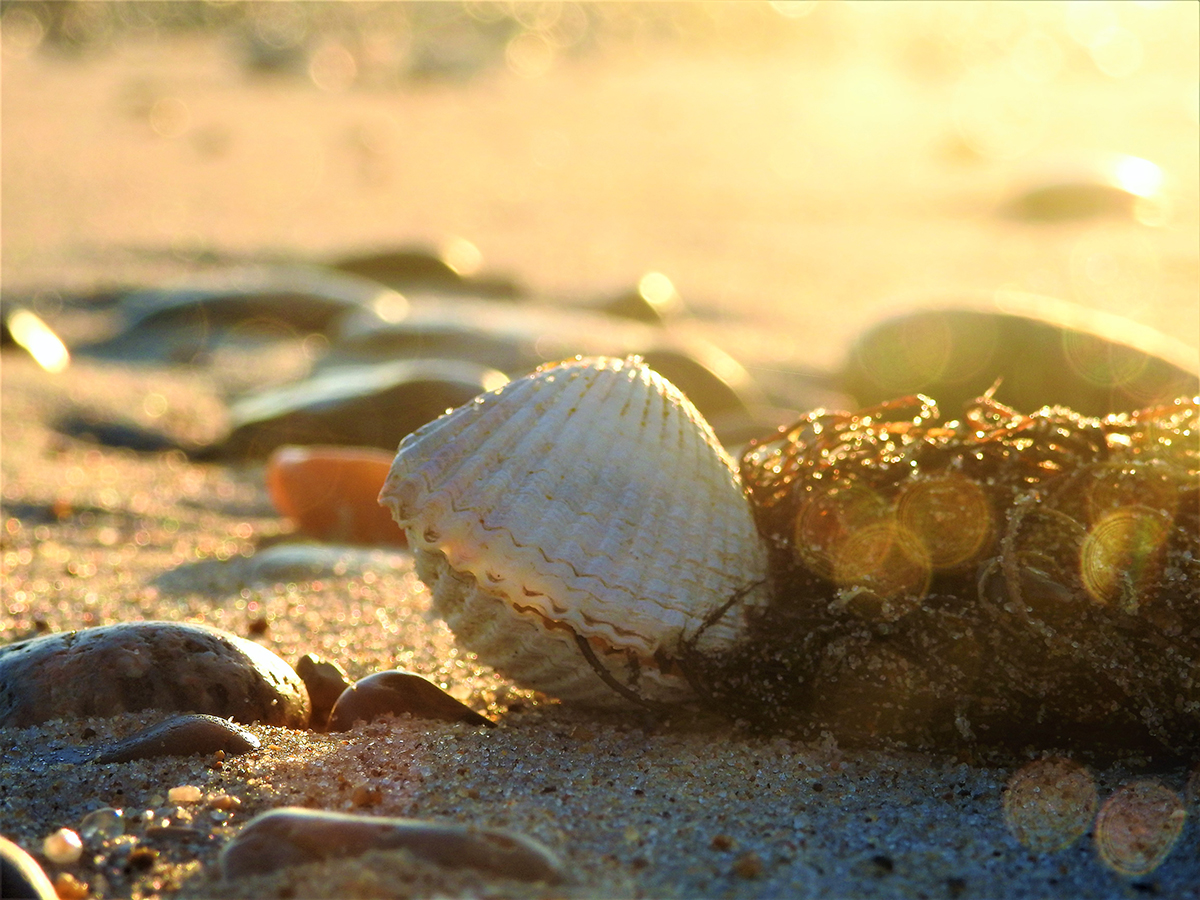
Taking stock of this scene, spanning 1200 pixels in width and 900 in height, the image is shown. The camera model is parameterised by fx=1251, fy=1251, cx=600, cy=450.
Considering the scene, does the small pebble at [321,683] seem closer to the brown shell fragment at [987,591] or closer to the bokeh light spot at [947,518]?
the brown shell fragment at [987,591]

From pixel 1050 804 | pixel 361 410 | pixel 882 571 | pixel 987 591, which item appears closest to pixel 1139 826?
pixel 1050 804

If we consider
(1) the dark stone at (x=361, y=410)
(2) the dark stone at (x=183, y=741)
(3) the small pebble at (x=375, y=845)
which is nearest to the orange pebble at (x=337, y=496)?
(1) the dark stone at (x=361, y=410)

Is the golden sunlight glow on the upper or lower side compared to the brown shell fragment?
upper

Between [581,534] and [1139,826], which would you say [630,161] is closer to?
[581,534]

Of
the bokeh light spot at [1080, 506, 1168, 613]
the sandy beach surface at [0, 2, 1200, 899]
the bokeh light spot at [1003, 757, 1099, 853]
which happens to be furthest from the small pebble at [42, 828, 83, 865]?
the bokeh light spot at [1080, 506, 1168, 613]

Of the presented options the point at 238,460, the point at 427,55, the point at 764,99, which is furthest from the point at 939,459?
the point at 427,55

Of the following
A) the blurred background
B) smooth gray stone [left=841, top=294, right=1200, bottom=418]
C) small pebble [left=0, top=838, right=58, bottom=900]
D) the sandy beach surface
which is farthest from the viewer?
the blurred background

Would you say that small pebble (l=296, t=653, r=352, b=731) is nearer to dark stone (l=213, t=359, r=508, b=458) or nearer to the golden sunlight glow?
dark stone (l=213, t=359, r=508, b=458)
